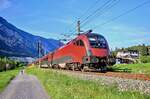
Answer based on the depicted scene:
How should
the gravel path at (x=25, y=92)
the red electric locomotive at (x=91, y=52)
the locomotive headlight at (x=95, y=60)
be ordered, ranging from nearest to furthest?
the gravel path at (x=25, y=92)
the locomotive headlight at (x=95, y=60)
the red electric locomotive at (x=91, y=52)

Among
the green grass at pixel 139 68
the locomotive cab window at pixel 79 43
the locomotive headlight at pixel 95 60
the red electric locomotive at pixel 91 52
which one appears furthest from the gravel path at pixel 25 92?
the green grass at pixel 139 68

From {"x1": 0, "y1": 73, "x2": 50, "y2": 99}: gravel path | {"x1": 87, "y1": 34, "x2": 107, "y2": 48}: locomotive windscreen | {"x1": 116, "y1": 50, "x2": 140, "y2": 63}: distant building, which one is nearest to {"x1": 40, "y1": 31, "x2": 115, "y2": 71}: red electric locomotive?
{"x1": 87, "y1": 34, "x2": 107, "y2": 48}: locomotive windscreen

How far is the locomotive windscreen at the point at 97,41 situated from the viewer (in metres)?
32.5

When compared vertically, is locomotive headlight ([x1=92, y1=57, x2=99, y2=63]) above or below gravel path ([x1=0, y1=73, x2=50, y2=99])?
above

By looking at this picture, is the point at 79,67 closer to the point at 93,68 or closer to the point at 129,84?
the point at 93,68

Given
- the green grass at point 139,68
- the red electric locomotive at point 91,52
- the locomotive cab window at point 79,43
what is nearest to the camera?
the red electric locomotive at point 91,52

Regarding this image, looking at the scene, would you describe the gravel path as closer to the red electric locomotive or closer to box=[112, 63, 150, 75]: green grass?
the red electric locomotive

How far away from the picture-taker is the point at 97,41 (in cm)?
3294

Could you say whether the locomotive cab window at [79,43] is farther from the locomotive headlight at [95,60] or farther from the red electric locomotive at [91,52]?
the locomotive headlight at [95,60]

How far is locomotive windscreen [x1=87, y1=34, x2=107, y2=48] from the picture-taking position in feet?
107

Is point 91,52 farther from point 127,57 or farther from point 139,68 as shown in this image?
point 127,57

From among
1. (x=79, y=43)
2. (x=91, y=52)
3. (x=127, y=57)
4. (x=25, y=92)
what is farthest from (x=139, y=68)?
(x=127, y=57)

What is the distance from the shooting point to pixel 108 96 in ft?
42.2

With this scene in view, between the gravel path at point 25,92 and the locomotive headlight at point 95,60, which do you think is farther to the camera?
the locomotive headlight at point 95,60
